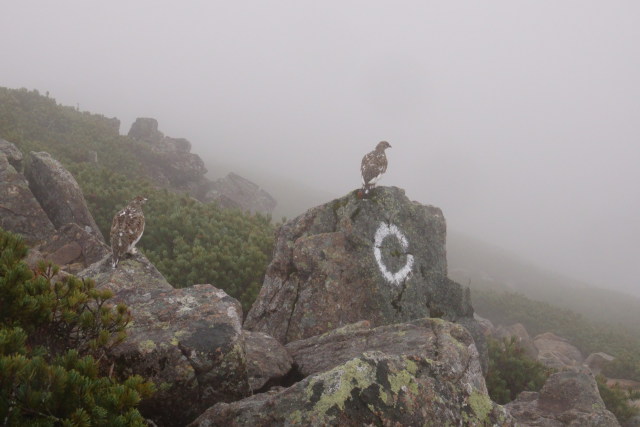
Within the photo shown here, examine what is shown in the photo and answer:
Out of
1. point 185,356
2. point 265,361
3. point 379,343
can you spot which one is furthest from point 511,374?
point 185,356

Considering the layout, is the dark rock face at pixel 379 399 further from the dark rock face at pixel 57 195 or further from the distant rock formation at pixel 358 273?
the dark rock face at pixel 57 195

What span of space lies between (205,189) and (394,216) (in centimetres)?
2532

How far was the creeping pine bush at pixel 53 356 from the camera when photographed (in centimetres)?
253

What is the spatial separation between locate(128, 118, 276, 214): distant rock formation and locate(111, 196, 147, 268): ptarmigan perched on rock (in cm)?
1537

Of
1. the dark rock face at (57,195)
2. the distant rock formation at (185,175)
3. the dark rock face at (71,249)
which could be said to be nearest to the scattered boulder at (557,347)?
the distant rock formation at (185,175)

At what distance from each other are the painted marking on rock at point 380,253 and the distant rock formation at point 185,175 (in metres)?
15.7

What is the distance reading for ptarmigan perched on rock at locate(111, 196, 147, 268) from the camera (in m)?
8.12

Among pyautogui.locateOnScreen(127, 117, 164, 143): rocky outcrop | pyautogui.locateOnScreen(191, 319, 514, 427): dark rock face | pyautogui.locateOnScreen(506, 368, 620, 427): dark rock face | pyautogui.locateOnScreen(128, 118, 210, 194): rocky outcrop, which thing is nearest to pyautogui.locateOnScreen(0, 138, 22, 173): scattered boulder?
pyautogui.locateOnScreen(128, 118, 210, 194): rocky outcrop

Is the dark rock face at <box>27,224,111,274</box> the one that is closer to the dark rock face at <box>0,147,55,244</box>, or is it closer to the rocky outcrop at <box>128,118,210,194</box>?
the dark rock face at <box>0,147,55,244</box>

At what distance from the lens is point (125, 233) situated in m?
8.33

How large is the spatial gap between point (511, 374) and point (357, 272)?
22.8ft

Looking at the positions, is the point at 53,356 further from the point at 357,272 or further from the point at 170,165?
the point at 170,165

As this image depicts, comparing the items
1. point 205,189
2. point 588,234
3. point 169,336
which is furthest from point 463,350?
point 588,234

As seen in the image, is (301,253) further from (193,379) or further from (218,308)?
(193,379)
